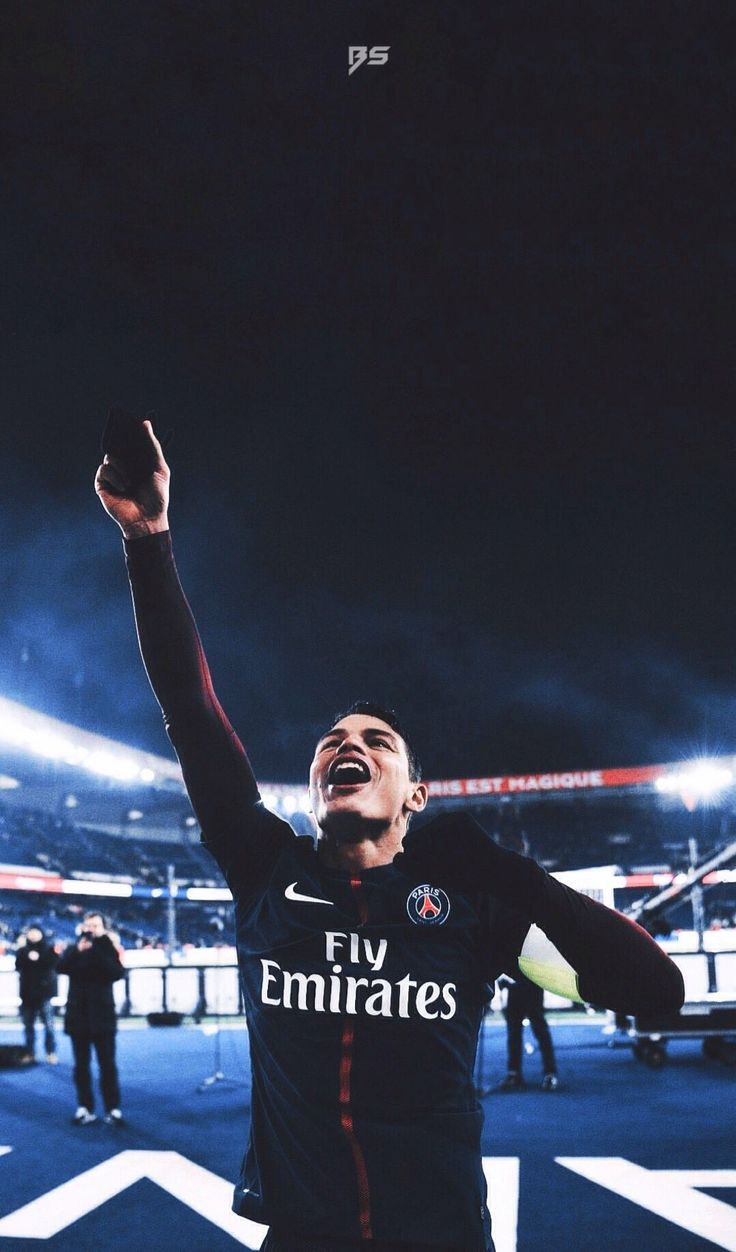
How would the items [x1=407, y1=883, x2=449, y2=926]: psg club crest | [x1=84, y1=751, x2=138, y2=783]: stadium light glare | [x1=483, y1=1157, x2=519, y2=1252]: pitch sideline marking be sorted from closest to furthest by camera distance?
[x1=407, y1=883, x2=449, y2=926]: psg club crest, [x1=483, y1=1157, x2=519, y2=1252]: pitch sideline marking, [x1=84, y1=751, x2=138, y2=783]: stadium light glare

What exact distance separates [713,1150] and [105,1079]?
5.02 metres

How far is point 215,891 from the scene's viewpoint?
34625 mm

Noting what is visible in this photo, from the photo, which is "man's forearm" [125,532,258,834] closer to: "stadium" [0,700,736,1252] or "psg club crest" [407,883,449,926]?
"psg club crest" [407,883,449,926]

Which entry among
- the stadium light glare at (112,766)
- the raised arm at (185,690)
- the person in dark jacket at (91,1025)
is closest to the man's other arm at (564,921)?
the raised arm at (185,690)

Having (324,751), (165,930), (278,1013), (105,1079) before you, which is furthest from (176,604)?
(165,930)

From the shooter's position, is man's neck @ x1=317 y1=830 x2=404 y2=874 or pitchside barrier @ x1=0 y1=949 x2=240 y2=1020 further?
pitchside barrier @ x1=0 y1=949 x2=240 y2=1020

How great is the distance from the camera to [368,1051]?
1805 millimetres

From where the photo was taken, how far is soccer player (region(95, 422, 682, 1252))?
67.6 inches

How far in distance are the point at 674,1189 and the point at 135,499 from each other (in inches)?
219

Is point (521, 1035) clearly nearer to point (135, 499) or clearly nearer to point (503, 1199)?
point (503, 1199)

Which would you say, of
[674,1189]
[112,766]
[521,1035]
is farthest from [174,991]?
[112,766]

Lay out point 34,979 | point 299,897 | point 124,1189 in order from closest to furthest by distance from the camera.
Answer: point 299,897 → point 124,1189 → point 34,979

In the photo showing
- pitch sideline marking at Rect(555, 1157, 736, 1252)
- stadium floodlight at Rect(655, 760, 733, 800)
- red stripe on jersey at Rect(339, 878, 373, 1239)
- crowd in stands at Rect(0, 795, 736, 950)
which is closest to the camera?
red stripe on jersey at Rect(339, 878, 373, 1239)

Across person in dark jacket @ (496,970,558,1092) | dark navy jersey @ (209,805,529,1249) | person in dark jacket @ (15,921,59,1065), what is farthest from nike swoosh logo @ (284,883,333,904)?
person in dark jacket @ (15,921,59,1065)
